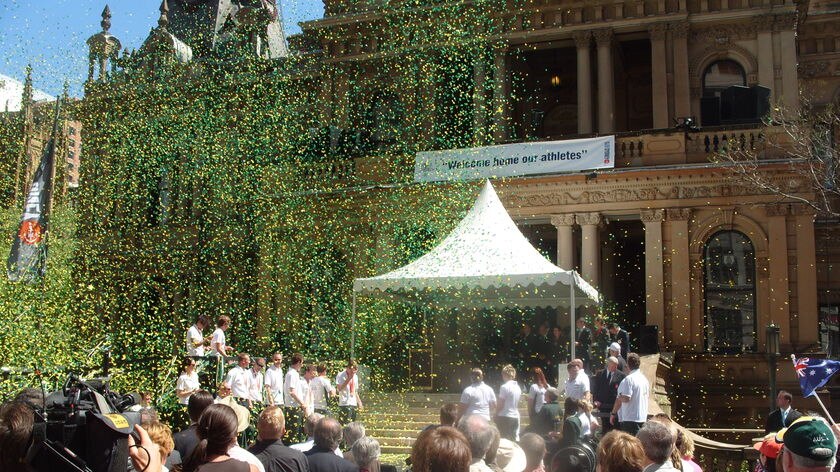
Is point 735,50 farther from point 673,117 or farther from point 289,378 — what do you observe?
point 289,378

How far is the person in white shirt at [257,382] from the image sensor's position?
15047mm

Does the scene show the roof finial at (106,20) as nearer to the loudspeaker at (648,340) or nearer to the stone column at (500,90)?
the stone column at (500,90)

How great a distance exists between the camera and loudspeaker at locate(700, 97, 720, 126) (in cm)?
2511

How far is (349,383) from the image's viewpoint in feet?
53.6

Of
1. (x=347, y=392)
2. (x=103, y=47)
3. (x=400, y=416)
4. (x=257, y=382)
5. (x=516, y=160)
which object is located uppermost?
(x=103, y=47)

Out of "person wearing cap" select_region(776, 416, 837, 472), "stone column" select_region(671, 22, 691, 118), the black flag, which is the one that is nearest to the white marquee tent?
the black flag

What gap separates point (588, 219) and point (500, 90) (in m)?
5.27

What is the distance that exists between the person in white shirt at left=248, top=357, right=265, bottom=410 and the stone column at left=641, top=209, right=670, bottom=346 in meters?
11.5

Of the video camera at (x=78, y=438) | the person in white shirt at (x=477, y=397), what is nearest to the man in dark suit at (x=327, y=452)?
Result: the video camera at (x=78, y=438)

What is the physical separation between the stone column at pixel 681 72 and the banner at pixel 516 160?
2950mm

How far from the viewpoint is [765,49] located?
2472cm

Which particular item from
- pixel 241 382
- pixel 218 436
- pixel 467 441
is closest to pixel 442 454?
pixel 467 441

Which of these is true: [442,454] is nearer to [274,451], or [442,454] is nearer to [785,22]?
[274,451]

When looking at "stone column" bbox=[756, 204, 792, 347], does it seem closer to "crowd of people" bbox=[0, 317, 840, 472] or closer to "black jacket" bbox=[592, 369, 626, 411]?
"black jacket" bbox=[592, 369, 626, 411]
